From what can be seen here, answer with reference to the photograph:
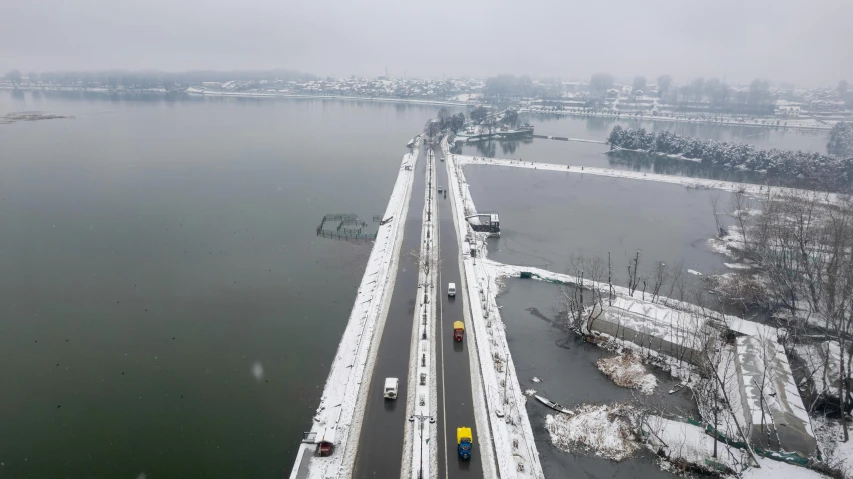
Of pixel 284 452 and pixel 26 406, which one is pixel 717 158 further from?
pixel 26 406

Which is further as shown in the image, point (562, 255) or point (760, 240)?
point (562, 255)

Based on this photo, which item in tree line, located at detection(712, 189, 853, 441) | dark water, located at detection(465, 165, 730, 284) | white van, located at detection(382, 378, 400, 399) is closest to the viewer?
white van, located at detection(382, 378, 400, 399)

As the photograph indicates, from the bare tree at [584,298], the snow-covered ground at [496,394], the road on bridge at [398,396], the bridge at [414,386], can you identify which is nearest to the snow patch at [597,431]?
the snow-covered ground at [496,394]

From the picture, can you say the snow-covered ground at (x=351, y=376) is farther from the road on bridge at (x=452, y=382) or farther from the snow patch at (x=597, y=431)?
the snow patch at (x=597, y=431)

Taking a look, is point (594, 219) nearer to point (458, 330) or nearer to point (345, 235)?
point (345, 235)

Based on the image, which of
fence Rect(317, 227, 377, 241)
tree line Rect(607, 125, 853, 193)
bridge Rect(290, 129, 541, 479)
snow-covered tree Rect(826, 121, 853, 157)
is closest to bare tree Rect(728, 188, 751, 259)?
tree line Rect(607, 125, 853, 193)

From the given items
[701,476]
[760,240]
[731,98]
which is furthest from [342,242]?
[731,98]

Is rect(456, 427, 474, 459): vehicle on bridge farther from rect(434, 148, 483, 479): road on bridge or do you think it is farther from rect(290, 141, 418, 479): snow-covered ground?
rect(290, 141, 418, 479): snow-covered ground
